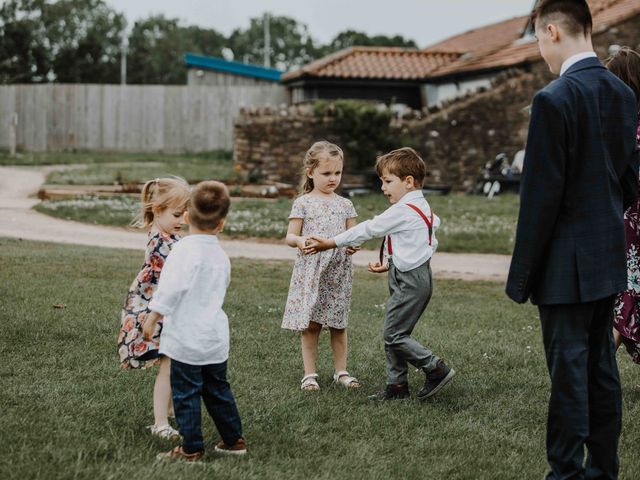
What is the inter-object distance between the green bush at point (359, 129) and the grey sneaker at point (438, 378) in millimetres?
14651

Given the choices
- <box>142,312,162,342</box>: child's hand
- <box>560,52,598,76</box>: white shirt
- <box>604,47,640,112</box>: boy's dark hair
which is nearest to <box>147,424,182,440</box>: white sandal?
<box>142,312,162,342</box>: child's hand

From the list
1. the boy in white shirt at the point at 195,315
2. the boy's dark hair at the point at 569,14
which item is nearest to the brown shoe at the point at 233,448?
the boy in white shirt at the point at 195,315

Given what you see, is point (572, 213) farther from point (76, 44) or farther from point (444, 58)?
point (76, 44)

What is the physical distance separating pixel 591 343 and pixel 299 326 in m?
2.14

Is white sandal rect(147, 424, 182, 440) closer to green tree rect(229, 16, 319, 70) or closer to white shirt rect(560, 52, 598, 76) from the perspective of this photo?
white shirt rect(560, 52, 598, 76)

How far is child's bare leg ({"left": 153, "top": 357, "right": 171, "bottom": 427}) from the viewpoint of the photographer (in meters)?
4.45

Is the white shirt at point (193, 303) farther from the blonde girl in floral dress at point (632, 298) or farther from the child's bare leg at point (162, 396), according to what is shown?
the blonde girl in floral dress at point (632, 298)

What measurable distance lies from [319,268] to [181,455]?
1834 mm

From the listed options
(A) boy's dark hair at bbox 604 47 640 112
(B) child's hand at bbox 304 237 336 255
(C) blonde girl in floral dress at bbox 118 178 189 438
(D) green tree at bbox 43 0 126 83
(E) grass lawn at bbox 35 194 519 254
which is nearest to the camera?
(C) blonde girl in floral dress at bbox 118 178 189 438

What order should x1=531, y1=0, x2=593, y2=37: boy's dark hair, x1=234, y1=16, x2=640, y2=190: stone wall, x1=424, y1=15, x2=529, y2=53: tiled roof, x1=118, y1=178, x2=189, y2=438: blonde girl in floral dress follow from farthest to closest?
x1=424, y1=15, x2=529, y2=53: tiled roof, x1=234, y1=16, x2=640, y2=190: stone wall, x1=118, y1=178, x2=189, y2=438: blonde girl in floral dress, x1=531, y1=0, x2=593, y2=37: boy's dark hair

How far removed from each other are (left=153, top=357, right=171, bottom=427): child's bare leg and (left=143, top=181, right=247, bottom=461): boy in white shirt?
16.4 inches

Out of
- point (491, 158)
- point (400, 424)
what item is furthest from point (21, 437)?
point (491, 158)

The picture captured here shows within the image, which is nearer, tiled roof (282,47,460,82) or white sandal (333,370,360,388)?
white sandal (333,370,360,388)

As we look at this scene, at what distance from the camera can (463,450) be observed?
14.5 feet
